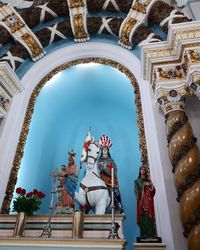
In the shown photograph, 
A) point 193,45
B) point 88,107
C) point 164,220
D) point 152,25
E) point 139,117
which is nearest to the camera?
point 164,220

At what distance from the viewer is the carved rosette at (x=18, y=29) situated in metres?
5.27

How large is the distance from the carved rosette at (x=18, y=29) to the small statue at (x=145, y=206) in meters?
3.48

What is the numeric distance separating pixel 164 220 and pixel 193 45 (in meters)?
2.31

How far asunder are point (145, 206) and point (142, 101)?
1891 mm

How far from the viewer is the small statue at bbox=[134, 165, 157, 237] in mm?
2707

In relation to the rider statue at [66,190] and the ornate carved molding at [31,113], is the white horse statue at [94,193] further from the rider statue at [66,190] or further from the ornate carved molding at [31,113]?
the ornate carved molding at [31,113]

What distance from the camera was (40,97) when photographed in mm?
5215

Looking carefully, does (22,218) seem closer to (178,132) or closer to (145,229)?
(145,229)

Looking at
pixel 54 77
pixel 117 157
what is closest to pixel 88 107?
pixel 54 77

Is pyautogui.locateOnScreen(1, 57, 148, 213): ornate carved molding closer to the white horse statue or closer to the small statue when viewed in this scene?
the small statue

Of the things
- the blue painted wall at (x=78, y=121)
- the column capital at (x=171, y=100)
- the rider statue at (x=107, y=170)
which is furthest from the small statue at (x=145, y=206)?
the blue painted wall at (x=78, y=121)

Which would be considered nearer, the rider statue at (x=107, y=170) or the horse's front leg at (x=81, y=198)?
the horse's front leg at (x=81, y=198)

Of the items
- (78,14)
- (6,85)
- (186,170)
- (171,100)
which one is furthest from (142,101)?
(78,14)

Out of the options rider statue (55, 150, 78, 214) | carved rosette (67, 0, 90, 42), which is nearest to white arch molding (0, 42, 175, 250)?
carved rosette (67, 0, 90, 42)
